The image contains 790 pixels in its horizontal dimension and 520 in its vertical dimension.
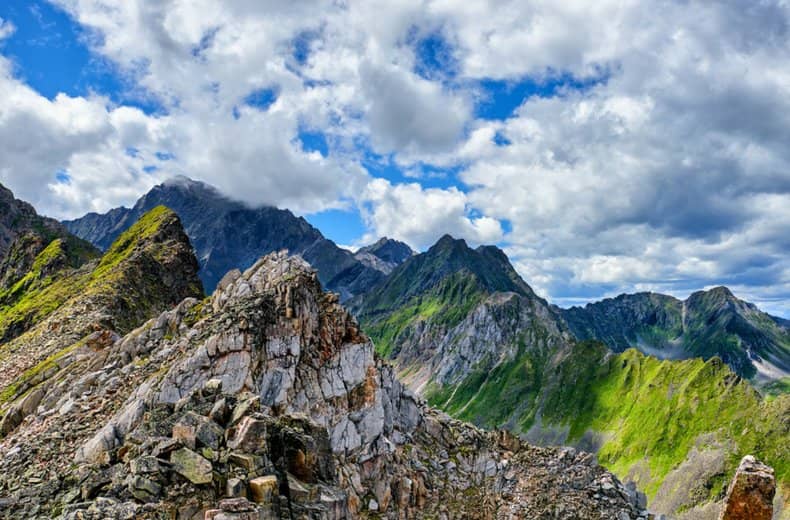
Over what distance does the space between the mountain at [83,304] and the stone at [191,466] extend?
76.7 feet

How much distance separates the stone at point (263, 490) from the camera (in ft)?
64.3

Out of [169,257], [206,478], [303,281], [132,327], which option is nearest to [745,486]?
[206,478]

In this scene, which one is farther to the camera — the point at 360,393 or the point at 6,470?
the point at 360,393

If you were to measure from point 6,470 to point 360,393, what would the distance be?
26113mm

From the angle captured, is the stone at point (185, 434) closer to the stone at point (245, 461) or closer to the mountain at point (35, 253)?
the stone at point (245, 461)

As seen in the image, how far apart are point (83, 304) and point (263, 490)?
62.5m

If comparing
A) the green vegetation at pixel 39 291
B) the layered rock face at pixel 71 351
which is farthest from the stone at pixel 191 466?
the green vegetation at pixel 39 291

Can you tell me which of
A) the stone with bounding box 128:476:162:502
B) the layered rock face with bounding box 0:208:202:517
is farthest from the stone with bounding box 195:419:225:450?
the layered rock face with bounding box 0:208:202:517

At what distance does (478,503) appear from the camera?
4853 cm

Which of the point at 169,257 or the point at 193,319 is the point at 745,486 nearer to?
the point at 193,319

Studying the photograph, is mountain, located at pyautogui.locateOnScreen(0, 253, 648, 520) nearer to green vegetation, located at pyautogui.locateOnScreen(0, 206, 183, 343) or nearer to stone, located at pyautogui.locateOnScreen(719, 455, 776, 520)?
stone, located at pyautogui.locateOnScreen(719, 455, 776, 520)

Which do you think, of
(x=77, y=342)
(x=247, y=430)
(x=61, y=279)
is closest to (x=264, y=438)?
(x=247, y=430)

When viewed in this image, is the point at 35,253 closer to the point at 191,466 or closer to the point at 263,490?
the point at 191,466

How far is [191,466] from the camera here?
20.4m
